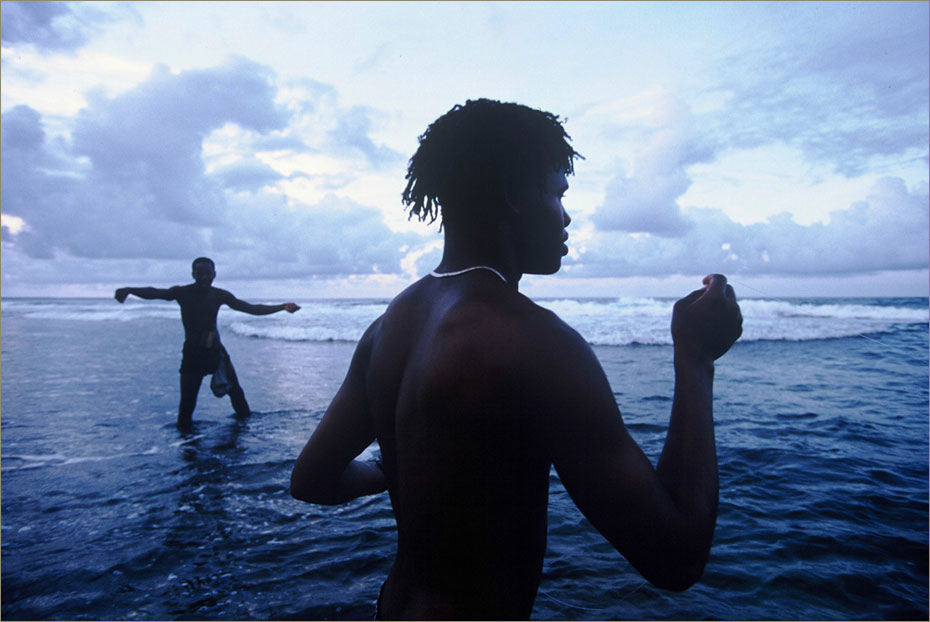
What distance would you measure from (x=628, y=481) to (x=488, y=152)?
88 centimetres

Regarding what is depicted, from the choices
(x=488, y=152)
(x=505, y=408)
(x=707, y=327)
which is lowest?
(x=505, y=408)

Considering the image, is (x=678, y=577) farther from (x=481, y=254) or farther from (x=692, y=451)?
(x=481, y=254)

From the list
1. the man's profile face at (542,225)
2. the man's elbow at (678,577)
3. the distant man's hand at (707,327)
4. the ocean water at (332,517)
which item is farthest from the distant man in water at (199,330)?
the man's elbow at (678,577)

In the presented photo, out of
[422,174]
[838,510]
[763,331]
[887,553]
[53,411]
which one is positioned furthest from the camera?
[763,331]

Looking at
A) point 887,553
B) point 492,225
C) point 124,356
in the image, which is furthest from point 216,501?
point 124,356

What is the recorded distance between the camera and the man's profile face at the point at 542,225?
144cm

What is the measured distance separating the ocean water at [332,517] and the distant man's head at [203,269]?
7.65 ft

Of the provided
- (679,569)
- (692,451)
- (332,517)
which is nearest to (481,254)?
(692,451)

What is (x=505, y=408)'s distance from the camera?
1.12 meters

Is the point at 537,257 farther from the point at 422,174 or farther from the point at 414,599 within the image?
the point at 414,599

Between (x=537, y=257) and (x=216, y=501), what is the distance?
5232 mm

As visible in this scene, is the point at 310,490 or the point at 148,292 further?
the point at 148,292

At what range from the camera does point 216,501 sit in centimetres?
545

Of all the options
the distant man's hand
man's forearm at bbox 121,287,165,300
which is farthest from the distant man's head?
the distant man's hand
